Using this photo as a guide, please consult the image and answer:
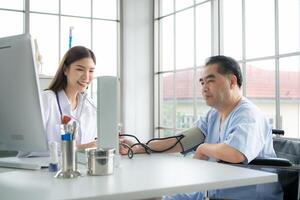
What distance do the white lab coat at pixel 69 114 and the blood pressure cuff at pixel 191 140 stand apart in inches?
18.6

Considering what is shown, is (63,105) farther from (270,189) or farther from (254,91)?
(254,91)

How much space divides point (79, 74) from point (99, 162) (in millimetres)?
1133

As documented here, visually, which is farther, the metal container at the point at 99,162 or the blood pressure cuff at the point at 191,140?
the blood pressure cuff at the point at 191,140

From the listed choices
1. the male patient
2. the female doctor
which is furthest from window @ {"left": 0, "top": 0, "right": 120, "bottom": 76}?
the male patient

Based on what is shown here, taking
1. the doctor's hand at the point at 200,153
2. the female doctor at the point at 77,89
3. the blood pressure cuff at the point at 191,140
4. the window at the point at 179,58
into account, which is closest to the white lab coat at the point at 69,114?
the female doctor at the point at 77,89

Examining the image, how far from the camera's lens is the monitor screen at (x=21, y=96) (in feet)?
3.76

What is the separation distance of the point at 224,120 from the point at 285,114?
3.79ft

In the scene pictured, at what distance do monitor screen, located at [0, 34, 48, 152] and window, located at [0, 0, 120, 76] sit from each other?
2630 mm

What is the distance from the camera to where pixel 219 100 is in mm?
1770

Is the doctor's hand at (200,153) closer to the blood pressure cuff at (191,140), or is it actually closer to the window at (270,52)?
the blood pressure cuff at (191,140)

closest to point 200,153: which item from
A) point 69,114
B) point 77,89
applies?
point 69,114

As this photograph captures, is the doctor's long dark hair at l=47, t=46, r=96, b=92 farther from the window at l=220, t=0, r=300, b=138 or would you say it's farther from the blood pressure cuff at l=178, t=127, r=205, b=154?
the window at l=220, t=0, r=300, b=138

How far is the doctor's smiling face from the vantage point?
2064mm

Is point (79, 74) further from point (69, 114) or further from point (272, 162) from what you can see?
point (272, 162)
